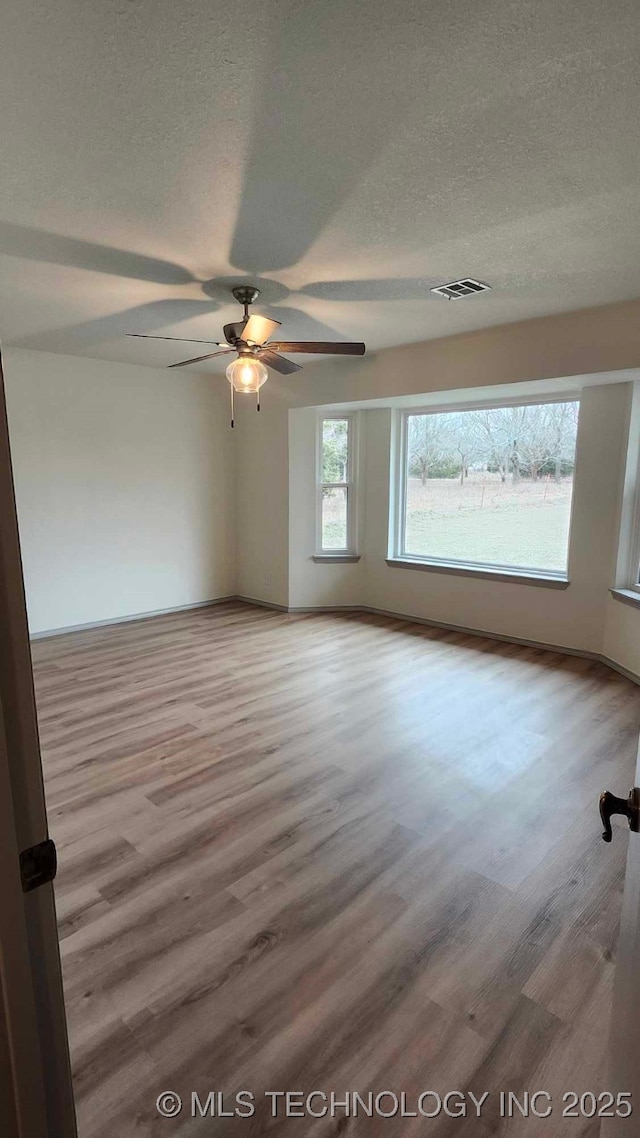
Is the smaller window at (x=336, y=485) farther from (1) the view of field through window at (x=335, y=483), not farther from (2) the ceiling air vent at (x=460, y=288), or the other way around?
(2) the ceiling air vent at (x=460, y=288)

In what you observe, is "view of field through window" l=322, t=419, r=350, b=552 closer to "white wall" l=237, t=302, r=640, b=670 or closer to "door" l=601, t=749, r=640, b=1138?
"white wall" l=237, t=302, r=640, b=670

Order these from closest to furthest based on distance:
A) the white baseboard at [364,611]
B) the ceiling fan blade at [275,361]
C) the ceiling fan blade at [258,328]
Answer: the ceiling fan blade at [258,328], the ceiling fan blade at [275,361], the white baseboard at [364,611]

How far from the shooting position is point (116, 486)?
5.46m

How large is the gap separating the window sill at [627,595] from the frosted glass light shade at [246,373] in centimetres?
303

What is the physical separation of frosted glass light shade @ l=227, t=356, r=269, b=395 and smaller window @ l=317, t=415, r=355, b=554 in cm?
265

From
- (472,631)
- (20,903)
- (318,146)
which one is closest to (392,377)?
(472,631)

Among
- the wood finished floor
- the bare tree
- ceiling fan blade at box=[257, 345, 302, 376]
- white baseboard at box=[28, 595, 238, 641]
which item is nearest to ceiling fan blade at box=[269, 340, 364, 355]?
ceiling fan blade at box=[257, 345, 302, 376]

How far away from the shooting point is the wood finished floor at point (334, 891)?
1.42 metres

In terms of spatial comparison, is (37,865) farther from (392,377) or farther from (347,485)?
(347,485)

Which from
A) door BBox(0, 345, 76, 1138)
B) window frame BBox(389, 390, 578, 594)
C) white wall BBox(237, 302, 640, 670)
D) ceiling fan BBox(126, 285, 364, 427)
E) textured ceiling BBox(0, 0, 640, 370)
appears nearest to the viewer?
door BBox(0, 345, 76, 1138)

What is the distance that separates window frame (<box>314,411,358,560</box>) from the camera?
583 cm

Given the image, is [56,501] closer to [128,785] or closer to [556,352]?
[128,785]

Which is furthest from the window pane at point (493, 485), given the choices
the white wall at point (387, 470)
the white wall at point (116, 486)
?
the white wall at point (116, 486)

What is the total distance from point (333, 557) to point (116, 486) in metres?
2.32
